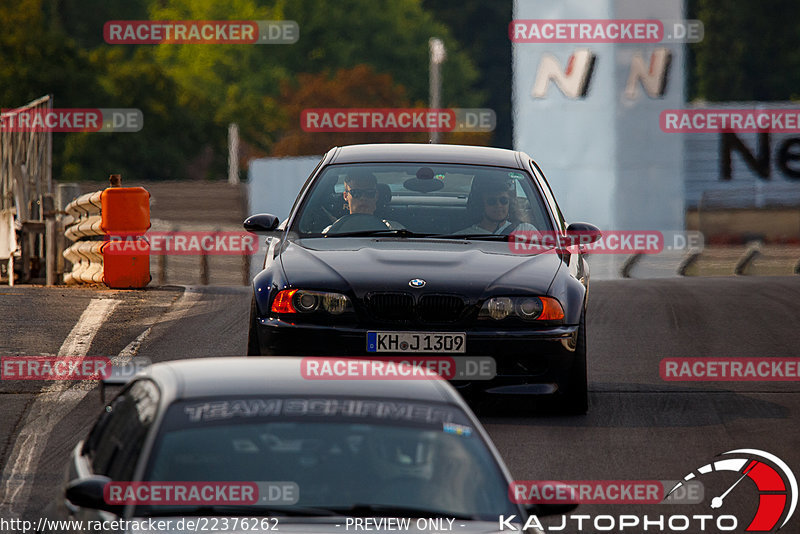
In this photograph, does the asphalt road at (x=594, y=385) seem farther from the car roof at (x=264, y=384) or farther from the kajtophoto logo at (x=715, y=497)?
the car roof at (x=264, y=384)

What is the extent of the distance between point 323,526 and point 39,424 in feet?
18.1

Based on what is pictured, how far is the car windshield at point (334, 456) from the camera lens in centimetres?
483

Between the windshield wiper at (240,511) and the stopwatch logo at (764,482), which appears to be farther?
the stopwatch logo at (764,482)

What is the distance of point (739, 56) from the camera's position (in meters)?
88.4

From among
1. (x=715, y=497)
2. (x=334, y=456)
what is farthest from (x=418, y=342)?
(x=334, y=456)

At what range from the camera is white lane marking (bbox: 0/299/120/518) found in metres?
8.09

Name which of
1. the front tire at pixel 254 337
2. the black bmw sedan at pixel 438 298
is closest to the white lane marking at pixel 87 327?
the black bmw sedan at pixel 438 298

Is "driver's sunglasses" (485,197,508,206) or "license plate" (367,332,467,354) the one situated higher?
"driver's sunglasses" (485,197,508,206)

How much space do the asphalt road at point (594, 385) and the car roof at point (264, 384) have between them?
2.66m

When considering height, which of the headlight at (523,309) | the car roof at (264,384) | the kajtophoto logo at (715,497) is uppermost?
the car roof at (264,384)

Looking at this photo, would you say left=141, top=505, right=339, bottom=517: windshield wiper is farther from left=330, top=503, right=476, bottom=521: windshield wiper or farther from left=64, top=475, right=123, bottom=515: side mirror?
left=64, top=475, right=123, bottom=515: side mirror

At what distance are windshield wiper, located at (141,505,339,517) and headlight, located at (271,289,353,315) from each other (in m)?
4.69

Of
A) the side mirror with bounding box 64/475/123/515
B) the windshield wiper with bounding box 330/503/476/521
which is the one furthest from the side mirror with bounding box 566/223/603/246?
the side mirror with bounding box 64/475/123/515

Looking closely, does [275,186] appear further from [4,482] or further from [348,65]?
[348,65]
